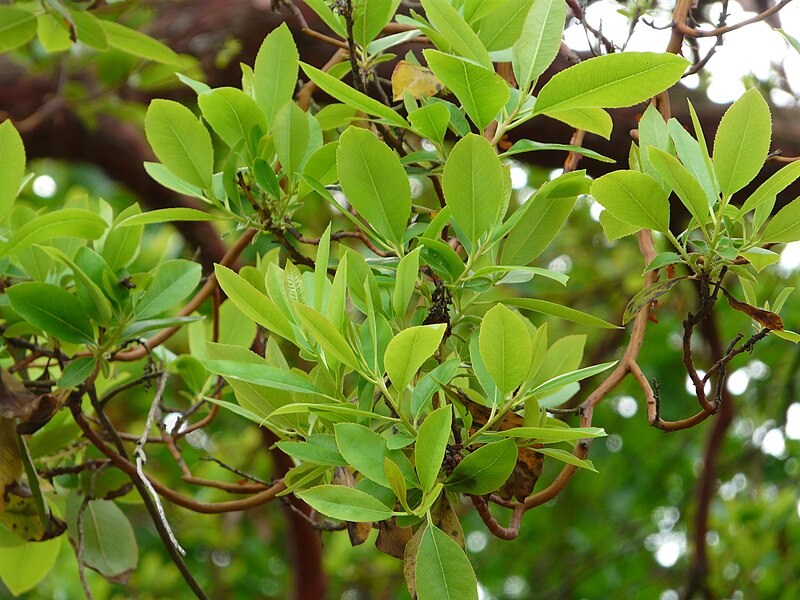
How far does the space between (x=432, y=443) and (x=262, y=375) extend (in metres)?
0.09

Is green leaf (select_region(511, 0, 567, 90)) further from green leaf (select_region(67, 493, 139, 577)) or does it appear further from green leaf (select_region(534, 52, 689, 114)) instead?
green leaf (select_region(67, 493, 139, 577))

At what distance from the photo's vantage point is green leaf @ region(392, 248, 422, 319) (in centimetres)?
47

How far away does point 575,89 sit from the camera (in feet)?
1.67

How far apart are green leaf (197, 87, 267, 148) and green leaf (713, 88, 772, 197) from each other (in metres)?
0.27

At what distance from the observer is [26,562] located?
31.2 inches

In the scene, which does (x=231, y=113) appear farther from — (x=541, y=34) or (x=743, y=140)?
(x=743, y=140)

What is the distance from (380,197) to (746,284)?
0.23m

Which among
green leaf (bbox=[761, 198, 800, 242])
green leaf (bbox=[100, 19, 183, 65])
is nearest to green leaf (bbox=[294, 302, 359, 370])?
green leaf (bbox=[761, 198, 800, 242])

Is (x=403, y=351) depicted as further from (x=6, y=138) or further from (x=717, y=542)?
(x=717, y=542)

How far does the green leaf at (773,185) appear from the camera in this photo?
50 cm

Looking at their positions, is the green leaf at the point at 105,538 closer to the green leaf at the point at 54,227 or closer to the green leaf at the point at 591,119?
the green leaf at the point at 54,227

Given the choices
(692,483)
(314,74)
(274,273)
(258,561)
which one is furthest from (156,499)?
(258,561)

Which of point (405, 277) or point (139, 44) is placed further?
point (139, 44)

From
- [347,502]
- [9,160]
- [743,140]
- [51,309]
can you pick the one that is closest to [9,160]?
[9,160]
